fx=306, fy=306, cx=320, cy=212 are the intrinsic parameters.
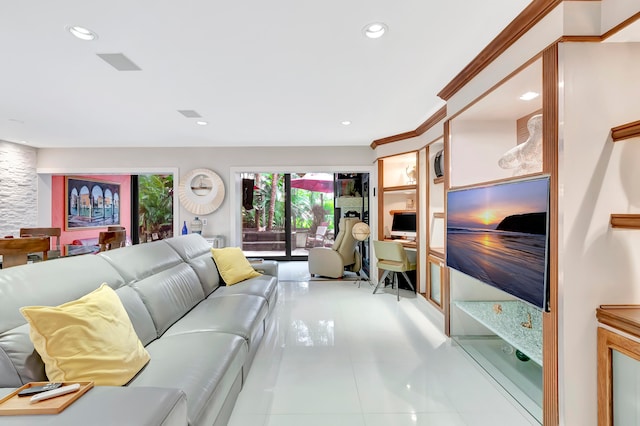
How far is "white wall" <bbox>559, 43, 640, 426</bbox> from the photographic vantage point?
158 cm

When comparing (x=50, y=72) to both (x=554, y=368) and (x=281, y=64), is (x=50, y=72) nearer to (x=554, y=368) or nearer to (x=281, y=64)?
(x=281, y=64)

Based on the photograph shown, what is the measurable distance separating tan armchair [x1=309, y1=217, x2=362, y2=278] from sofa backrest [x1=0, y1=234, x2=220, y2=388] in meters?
2.46

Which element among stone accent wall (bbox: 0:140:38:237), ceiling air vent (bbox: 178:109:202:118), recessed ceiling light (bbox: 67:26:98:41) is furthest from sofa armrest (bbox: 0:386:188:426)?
stone accent wall (bbox: 0:140:38:237)

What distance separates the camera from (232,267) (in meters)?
3.44

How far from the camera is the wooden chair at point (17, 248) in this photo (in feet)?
8.68

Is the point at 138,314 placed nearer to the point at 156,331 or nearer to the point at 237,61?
the point at 156,331

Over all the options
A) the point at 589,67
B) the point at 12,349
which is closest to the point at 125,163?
the point at 12,349

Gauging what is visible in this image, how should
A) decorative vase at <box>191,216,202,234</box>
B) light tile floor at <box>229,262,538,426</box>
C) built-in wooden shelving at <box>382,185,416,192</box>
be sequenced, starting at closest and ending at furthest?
1. light tile floor at <box>229,262,538,426</box>
2. built-in wooden shelving at <box>382,185,416,192</box>
3. decorative vase at <box>191,216,202,234</box>

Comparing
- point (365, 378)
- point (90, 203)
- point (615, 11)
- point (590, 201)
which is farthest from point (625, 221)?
point (90, 203)

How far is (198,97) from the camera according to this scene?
3105 millimetres

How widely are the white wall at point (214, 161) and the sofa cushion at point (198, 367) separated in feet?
11.7

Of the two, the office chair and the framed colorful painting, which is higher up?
the framed colorful painting

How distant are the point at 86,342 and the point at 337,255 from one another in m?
4.33

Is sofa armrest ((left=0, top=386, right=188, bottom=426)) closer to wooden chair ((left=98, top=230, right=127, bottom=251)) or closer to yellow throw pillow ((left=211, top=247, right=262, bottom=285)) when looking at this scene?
yellow throw pillow ((left=211, top=247, right=262, bottom=285))
